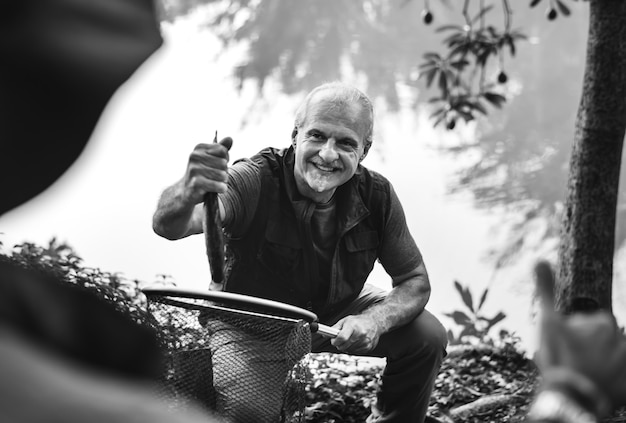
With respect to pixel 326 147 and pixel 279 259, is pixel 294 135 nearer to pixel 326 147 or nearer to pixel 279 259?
pixel 326 147

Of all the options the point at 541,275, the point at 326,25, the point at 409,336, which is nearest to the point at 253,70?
the point at 326,25

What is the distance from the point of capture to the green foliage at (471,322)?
17.4 feet

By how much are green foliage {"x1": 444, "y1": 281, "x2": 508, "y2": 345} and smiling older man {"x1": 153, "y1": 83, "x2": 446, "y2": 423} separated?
74.6 inches

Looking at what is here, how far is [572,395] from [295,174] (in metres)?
2.94

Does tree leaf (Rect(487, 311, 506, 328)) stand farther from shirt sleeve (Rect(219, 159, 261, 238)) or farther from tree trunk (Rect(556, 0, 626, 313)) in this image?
shirt sleeve (Rect(219, 159, 261, 238))

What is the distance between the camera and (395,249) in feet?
11.3

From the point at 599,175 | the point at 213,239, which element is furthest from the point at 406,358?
the point at 213,239

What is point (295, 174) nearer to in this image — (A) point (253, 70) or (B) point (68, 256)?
(B) point (68, 256)

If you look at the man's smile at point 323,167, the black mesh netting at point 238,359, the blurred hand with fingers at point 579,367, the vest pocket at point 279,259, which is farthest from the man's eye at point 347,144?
the blurred hand with fingers at point 579,367

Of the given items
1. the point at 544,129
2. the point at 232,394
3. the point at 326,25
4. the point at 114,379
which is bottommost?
the point at 232,394

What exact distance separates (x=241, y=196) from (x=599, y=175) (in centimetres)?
161

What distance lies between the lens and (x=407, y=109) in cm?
1339

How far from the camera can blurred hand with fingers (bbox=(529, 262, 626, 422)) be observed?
43 centimetres

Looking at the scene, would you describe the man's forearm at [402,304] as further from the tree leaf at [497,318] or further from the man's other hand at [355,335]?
the tree leaf at [497,318]
